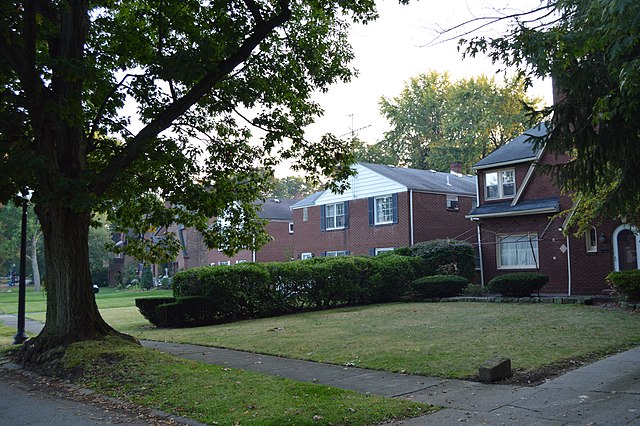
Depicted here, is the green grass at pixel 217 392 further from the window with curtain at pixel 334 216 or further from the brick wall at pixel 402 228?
the window with curtain at pixel 334 216

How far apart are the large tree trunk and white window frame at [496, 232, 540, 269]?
18576 millimetres

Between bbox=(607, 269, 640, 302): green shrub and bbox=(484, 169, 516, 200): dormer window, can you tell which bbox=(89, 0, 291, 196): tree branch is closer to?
bbox=(607, 269, 640, 302): green shrub

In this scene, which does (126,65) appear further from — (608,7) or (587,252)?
(587,252)

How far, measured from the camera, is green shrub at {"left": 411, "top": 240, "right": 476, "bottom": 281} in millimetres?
26453

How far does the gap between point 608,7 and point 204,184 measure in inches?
396

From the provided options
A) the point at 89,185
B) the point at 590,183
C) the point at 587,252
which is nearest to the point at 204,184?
the point at 89,185

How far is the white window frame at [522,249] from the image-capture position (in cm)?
2548

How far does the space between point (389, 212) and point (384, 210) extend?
396 mm

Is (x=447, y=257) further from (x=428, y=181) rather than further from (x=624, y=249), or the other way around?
(x=428, y=181)

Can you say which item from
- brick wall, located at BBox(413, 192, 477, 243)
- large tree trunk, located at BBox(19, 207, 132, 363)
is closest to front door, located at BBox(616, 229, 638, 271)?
brick wall, located at BBox(413, 192, 477, 243)

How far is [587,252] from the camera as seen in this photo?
23500 millimetres

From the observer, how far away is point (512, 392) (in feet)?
26.1

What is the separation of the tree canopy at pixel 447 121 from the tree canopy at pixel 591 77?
115ft

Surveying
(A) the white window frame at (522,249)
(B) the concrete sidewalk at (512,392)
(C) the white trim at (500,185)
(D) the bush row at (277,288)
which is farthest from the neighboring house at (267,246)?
(B) the concrete sidewalk at (512,392)
